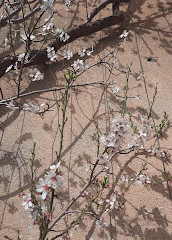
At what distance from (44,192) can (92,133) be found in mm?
1090

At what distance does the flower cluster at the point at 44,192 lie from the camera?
911mm

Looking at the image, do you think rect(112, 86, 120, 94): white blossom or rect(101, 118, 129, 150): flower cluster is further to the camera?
rect(112, 86, 120, 94): white blossom

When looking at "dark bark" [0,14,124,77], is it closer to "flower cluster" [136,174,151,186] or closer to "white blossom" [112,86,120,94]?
"white blossom" [112,86,120,94]

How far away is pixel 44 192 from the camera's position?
96 centimetres

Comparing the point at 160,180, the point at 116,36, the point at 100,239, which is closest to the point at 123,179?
the point at 160,180

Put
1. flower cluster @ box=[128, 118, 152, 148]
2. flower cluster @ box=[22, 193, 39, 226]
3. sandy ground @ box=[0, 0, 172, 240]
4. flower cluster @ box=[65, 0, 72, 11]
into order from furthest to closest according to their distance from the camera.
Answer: flower cluster @ box=[65, 0, 72, 11], sandy ground @ box=[0, 0, 172, 240], flower cluster @ box=[128, 118, 152, 148], flower cluster @ box=[22, 193, 39, 226]

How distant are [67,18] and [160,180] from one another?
2.04 m

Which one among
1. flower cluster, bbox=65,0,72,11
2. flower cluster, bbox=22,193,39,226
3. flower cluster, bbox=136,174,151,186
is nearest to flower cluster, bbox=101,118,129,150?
flower cluster, bbox=22,193,39,226

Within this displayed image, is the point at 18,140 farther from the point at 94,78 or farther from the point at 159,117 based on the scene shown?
the point at 159,117

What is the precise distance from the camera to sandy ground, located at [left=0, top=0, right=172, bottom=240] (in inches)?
62.6

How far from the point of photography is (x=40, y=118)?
2098 mm

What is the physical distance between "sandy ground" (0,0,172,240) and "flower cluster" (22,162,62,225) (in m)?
0.51

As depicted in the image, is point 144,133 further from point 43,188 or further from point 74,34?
point 74,34

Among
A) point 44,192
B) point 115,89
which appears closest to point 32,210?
point 44,192
